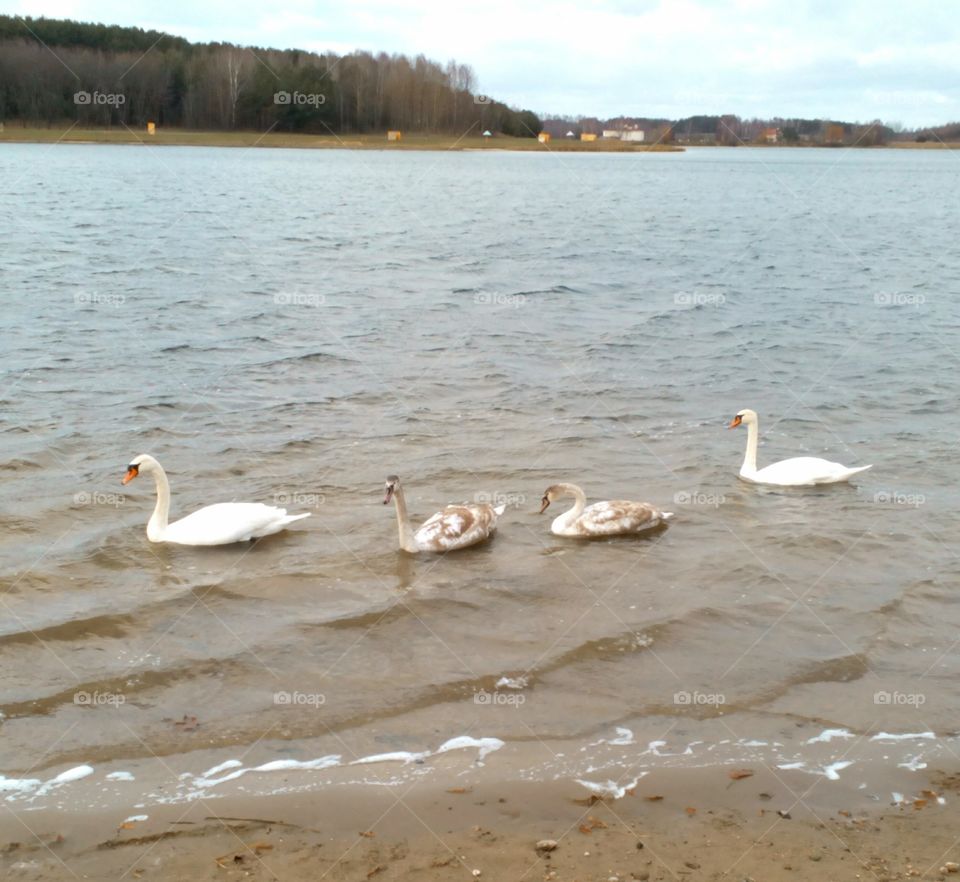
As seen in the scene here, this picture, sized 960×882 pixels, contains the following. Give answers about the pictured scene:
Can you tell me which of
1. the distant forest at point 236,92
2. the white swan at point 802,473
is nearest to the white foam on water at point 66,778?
the white swan at point 802,473

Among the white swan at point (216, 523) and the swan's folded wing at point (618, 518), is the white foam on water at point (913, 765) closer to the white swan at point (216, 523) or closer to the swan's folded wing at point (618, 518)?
the swan's folded wing at point (618, 518)

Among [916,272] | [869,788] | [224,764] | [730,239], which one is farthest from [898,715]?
[730,239]

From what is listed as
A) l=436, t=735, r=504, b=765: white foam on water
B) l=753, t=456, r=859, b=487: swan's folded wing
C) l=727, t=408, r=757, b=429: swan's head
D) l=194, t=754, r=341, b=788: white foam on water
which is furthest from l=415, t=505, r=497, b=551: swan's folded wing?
l=727, t=408, r=757, b=429: swan's head

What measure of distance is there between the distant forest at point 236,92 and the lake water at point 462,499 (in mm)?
63579

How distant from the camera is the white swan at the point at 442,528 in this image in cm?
1038

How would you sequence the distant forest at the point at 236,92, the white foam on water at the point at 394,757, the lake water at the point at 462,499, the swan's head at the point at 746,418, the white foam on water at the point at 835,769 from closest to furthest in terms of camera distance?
the white foam on water at the point at 835,769 < the white foam on water at the point at 394,757 < the lake water at the point at 462,499 < the swan's head at the point at 746,418 < the distant forest at the point at 236,92

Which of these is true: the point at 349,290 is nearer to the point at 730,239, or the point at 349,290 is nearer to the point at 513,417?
the point at 513,417

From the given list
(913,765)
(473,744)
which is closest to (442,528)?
(473,744)

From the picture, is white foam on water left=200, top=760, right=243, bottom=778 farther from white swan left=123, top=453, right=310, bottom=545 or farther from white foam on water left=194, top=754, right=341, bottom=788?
white swan left=123, top=453, right=310, bottom=545

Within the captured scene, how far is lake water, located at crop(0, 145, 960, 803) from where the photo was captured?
23.7 ft

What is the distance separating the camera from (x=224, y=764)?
260 inches

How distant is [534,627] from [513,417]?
6.56m

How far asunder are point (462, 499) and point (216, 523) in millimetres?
2762

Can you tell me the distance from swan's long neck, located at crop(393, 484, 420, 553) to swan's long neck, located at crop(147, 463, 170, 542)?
229cm
